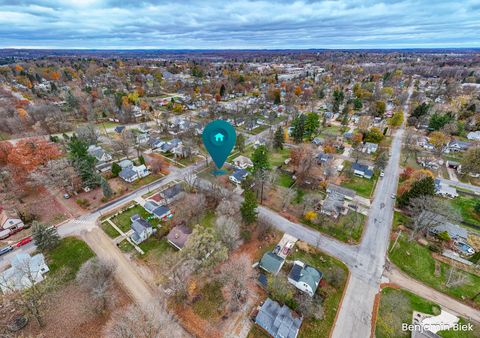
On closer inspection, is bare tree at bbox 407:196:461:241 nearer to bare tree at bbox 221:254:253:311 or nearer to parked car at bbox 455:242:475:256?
parked car at bbox 455:242:475:256

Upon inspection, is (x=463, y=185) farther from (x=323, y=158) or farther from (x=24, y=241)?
(x=24, y=241)

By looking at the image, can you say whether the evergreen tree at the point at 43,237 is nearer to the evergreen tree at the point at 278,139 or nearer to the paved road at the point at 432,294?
the paved road at the point at 432,294

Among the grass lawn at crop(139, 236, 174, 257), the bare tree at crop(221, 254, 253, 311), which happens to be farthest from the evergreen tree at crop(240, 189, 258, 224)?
the grass lawn at crop(139, 236, 174, 257)

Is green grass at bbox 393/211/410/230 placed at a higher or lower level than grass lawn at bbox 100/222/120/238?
higher

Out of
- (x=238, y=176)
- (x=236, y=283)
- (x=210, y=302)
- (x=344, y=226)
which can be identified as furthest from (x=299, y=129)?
(x=210, y=302)

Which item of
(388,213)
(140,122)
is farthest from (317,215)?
(140,122)
